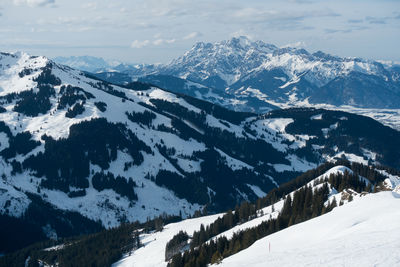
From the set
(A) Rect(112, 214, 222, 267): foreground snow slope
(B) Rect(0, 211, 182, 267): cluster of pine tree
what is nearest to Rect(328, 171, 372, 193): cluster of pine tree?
(A) Rect(112, 214, 222, 267): foreground snow slope

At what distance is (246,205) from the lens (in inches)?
5605

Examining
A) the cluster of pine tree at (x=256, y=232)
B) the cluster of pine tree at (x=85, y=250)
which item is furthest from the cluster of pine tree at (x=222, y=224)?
the cluster of pine tree at (x=85, y=250)

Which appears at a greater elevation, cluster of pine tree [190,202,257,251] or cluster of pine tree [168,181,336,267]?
cluster of pine tree [168,181,336,267]

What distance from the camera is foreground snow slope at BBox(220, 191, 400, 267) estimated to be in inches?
1767

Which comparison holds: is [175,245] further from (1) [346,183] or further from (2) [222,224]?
(1) [346,183]

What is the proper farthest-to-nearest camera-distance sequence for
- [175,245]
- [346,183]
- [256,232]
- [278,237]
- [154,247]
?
[154,247] < [346,183] < [175,245] < [256,232] < [278,237]

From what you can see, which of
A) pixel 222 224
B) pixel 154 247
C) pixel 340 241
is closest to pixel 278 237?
pixel 340 241

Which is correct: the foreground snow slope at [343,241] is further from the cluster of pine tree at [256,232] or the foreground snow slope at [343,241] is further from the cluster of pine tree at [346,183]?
the cluster of pine tree at [346,183]

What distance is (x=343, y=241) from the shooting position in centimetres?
5394

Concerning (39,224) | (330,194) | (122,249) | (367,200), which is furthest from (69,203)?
(367,200)

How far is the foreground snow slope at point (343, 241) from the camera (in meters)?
44.9

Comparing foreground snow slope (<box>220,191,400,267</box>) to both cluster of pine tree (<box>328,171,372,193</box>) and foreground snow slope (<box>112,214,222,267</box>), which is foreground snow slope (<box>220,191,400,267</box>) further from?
foreground snow slope (<box>112,214,222,267</box>)

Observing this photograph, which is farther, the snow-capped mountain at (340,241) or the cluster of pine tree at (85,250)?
the cluster of pine tree at (85,250)

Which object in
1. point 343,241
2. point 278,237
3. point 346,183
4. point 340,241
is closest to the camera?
point 343,241
